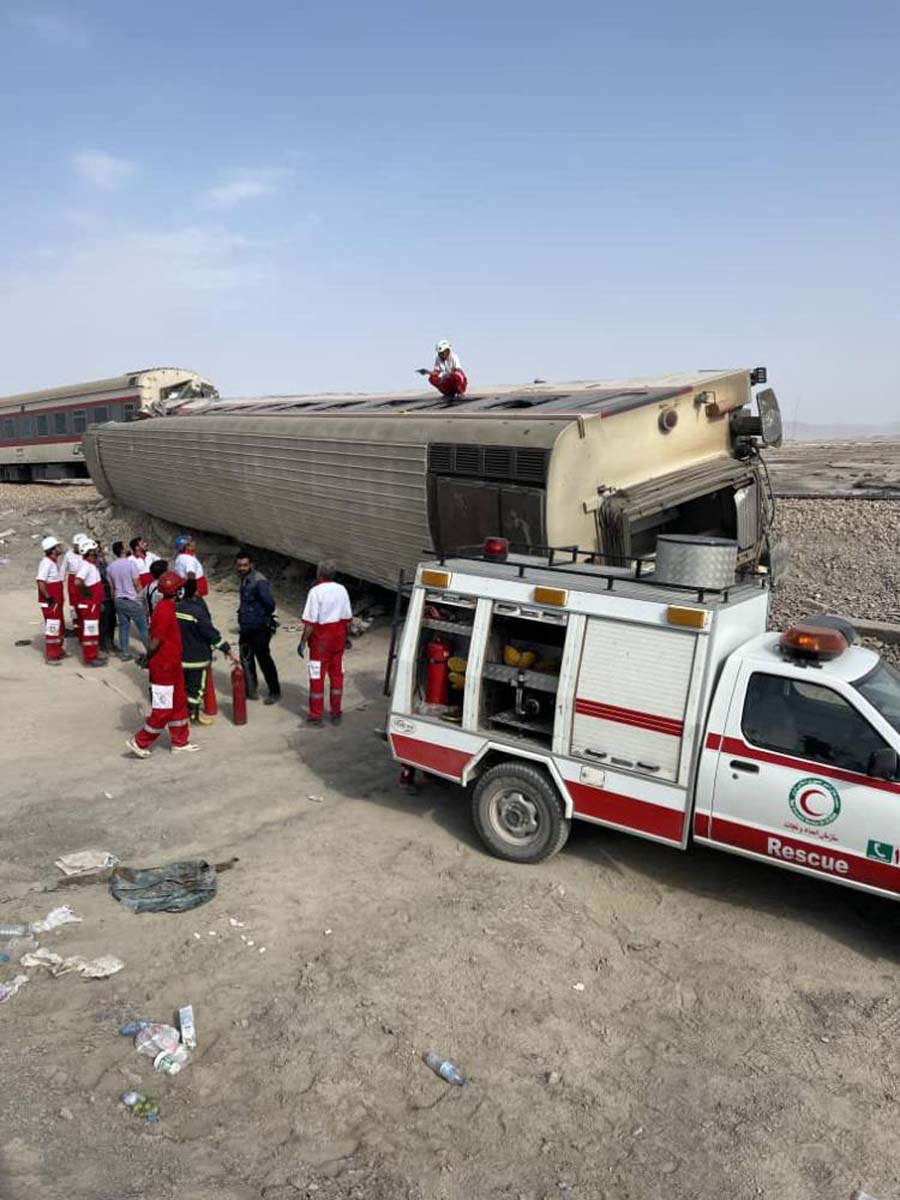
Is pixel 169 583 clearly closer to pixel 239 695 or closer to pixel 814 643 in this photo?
pixel 239 695

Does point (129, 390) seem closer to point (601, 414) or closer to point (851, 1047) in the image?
point (601, 414)

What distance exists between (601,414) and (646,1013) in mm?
6487

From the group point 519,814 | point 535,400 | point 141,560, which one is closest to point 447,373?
point 535,400

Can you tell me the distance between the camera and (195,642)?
26.8ft

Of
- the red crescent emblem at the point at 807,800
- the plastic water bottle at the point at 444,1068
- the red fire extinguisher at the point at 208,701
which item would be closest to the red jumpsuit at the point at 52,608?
the red fire extinguisher at the point at 208,701

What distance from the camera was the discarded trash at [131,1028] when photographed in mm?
4059

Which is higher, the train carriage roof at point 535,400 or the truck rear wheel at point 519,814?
the train carriage roof at point 535,400

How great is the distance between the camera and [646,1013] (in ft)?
14.2

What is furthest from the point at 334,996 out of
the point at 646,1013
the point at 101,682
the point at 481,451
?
the point at 101,682

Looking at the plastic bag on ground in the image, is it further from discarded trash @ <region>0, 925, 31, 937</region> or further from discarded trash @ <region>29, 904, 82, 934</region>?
discarded trash @ <region>0, 925, 31, 937</region>

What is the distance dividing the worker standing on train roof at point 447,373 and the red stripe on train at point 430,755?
724 centimetres

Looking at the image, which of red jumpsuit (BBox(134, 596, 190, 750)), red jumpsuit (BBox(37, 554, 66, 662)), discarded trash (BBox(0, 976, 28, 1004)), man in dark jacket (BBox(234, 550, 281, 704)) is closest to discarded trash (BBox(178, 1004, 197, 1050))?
discarded trash (BBox(0, 976, 28, 1004))

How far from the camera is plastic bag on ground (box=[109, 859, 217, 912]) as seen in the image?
522 cm

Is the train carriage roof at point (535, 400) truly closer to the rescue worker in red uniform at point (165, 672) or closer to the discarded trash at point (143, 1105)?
the rescue worker in red uniform at point (165, 672)
